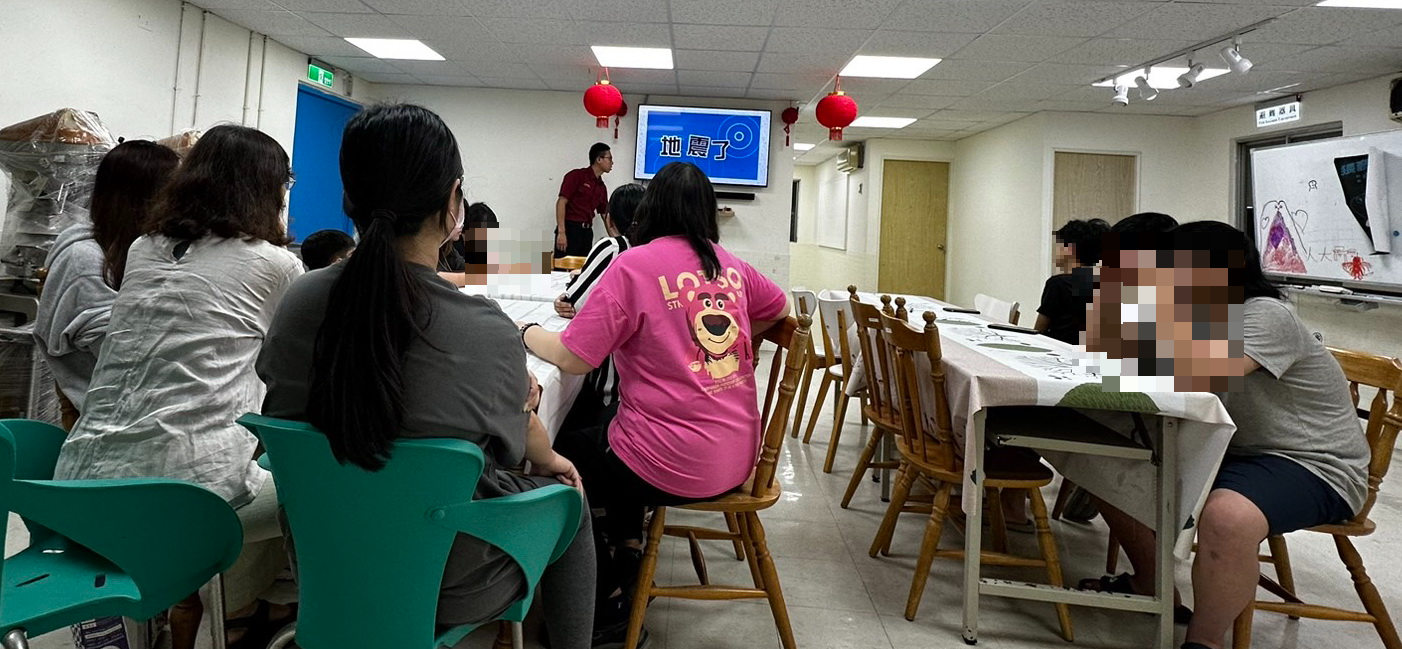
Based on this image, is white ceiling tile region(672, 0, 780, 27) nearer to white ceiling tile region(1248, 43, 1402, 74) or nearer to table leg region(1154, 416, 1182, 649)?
table leg region(1154, 416, 1182, 649)

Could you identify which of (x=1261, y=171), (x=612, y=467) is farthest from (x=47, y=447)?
(x=1261, y=171)

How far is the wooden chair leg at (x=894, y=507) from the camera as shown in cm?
215

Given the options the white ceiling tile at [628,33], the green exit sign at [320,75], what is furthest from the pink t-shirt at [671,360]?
the green exit sign at [320,75]

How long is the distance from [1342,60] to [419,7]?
5.90 m

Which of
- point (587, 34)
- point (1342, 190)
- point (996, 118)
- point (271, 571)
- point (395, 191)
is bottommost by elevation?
point (271, 571)

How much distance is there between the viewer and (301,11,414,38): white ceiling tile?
4730 millimetres

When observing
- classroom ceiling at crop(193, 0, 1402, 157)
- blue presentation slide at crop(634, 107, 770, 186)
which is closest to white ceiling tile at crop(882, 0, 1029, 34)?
classroom ceiling at crop(193, 0, 1402, 157)

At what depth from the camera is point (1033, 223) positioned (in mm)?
7020

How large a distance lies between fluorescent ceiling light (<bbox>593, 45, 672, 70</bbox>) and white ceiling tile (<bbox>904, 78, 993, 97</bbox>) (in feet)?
6.55

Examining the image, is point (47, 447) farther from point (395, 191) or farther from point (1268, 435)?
point (1268, 435)

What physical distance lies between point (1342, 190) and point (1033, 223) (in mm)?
2454

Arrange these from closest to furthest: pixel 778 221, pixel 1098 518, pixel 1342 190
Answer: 1. pixel 1098 518
2. pixel 1342 190
3. pixel 778 221

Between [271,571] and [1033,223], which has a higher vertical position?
[1033,223]

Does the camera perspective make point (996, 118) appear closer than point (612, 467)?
No
